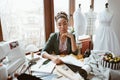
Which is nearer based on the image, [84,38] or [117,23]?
[117,23]

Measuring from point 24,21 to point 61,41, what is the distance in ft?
1.80

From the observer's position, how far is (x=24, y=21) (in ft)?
6.63

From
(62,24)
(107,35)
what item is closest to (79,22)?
(62,24)

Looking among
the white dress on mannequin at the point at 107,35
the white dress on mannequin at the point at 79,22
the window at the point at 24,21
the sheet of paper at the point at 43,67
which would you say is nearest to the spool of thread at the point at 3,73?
the sheet of paper at the point at 43,67

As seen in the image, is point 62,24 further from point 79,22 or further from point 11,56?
point 11,56

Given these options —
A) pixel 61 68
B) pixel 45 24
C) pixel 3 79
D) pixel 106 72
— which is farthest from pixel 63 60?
pixel 45 24

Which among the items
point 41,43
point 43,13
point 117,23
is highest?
point 43,13

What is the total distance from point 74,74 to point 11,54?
24.5 inches

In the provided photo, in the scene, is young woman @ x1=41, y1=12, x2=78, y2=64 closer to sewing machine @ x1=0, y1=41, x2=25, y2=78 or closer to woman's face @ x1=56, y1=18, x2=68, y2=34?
woman's face @ x1=56, y1=18, x2=68, y2=34

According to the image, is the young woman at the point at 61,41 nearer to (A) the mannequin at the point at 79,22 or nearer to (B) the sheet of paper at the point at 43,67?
(A) the mannequin at the point at 79,22

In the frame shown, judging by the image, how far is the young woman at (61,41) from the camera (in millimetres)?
1878

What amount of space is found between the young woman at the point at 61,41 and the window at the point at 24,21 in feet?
0.89

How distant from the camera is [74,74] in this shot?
1349mm

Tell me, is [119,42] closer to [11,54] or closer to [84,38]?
[84,38]
